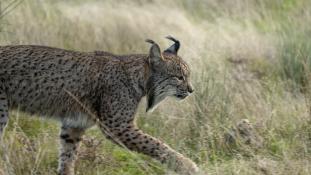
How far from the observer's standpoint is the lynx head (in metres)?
7.23

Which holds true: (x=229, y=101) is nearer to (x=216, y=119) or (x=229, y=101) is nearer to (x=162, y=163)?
(x=216, y=119)

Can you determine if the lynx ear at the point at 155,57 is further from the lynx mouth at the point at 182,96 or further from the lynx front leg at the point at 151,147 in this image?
the lynx front leg at the point at 151,147

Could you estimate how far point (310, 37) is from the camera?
10.1 m

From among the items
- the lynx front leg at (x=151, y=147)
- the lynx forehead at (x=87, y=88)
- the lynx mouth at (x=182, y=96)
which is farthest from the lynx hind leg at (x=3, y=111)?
the lynx mouth at (x=182, y=96)

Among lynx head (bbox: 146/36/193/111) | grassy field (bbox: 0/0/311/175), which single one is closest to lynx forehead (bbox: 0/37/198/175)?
lynx head (bbox: 146/36/193/111)

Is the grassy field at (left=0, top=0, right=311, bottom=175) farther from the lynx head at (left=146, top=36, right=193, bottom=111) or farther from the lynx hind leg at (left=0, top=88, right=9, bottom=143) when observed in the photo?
the lynx head at (left=146, top=36, right=193, bottom=111)

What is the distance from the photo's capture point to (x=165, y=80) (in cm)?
727

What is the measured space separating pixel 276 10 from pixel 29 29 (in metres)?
4.13

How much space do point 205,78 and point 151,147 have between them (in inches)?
65.8

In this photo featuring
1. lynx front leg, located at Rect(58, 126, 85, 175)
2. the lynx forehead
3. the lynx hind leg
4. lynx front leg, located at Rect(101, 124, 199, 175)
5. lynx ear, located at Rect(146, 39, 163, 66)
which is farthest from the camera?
lynx ear, located at Rect(146, 39, 163, 66)

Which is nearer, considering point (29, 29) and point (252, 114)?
point (252, 114)

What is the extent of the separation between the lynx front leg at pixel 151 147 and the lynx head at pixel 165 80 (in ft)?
1.53

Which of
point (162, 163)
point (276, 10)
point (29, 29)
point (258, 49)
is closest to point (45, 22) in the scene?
point (29, 29)

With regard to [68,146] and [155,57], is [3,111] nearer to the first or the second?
[68,146]
